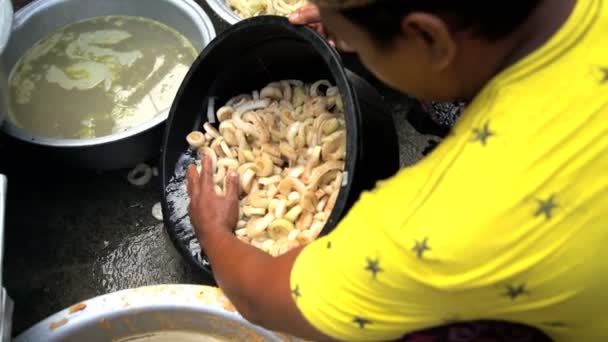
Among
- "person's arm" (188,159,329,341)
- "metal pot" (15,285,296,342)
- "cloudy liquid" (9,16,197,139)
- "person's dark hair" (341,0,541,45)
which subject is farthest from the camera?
"cloudy liquid" (9,16,197,139)

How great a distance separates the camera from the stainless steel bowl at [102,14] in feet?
4.95

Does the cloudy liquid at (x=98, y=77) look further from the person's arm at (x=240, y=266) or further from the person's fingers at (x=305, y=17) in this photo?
the person's fingers at (x=305, y=17)

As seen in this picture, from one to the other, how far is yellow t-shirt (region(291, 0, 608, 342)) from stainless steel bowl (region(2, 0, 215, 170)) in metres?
0.88

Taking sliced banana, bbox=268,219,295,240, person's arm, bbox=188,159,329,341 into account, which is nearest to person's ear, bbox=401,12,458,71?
person's arm, bbox=188,159,329,341

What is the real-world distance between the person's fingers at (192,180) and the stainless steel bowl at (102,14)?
17 cm

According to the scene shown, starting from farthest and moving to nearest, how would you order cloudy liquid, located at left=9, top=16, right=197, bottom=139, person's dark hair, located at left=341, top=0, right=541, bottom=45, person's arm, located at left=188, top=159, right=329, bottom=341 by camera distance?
cloudy liquid, located at left=9, top=16, right=197, bottom=139 → person's arm, located at left=188, top=159, right=329, bottom=341 → person's dark hair, located at left=341, top=0, right=541, bottom=45

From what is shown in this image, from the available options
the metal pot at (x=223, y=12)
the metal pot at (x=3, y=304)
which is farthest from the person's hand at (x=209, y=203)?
the metal pot at (x=223, y=12)

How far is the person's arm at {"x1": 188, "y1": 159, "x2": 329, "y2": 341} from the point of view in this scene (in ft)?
2.94

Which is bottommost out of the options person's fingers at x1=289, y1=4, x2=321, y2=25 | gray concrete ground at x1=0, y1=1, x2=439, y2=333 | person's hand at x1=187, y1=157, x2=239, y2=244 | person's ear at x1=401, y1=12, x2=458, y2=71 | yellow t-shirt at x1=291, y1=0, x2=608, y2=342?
gray concrete ground at x1=0, y1=1, x2=439, y2=333

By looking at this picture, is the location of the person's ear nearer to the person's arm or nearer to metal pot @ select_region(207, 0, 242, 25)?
the person's arm

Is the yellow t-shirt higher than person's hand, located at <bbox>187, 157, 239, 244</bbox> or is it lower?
higher

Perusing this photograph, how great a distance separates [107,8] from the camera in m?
1.83

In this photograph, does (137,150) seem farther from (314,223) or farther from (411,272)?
(411,272)

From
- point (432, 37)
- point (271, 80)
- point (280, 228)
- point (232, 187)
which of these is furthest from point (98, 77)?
point (432, 37)
